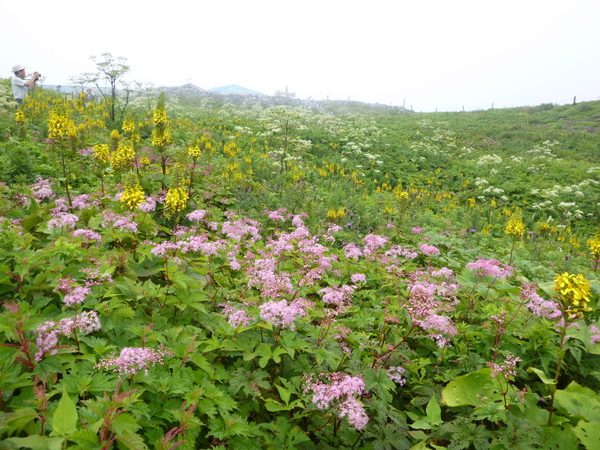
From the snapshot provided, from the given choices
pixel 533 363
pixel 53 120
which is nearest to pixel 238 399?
pixel 533 363

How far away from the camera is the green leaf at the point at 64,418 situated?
152 centimetres

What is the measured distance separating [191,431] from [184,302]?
1.21 m

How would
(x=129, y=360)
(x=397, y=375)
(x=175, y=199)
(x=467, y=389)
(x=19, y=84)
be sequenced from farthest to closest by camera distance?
1. (x=19, y=84)
2. (x=175, y=199)
3. (x=467, y=389)
4. (x=397, y=375)
5. (x=129, y=360)

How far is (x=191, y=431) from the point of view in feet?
6.71

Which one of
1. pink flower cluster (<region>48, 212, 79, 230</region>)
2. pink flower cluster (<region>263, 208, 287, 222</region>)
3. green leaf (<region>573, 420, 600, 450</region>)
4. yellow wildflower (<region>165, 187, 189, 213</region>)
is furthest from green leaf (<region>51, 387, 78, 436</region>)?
pink flower cluster (<region>263, 208, 287, 222</region>)

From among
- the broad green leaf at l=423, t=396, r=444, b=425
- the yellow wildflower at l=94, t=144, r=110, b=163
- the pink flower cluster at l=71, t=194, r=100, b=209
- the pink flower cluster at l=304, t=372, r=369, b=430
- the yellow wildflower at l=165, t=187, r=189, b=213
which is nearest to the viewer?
the pink flower cluster at l=304, t=372, r=369, b=430

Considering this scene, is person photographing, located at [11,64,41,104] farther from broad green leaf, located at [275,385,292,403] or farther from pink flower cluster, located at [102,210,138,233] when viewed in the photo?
broad green leaf, located at [275,385,292,403]

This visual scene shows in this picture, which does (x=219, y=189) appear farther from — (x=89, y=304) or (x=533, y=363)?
(x=533, y=363)

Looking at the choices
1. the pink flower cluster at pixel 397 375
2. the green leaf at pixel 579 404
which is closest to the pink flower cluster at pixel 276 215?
the pink flower cluster at pixel 397 375

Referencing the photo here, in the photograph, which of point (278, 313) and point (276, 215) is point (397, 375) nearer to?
point (278, 313)

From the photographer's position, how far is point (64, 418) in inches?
61.0

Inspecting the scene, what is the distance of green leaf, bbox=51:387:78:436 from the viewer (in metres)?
1.52

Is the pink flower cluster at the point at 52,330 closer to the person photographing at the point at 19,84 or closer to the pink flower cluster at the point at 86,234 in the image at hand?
the pink flower cluster at the point at 86,234

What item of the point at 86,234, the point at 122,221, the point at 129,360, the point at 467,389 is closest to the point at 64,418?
the point at 129,360
